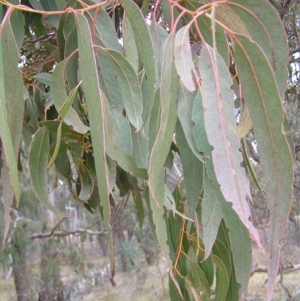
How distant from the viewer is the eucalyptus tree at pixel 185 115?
454 mm

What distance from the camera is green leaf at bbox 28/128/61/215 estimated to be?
0.81m

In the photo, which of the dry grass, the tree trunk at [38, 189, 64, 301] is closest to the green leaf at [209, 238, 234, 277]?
the tree trunk at [38, 189, 64, 301]

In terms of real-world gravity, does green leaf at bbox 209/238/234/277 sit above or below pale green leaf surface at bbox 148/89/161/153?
below

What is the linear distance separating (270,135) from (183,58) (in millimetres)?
130

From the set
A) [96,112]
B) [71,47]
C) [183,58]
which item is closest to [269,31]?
[183,58]

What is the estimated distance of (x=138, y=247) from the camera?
7.90 metres

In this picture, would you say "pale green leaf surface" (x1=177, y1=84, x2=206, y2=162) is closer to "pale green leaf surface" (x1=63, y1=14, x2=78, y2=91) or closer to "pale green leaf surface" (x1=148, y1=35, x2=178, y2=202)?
Answer: "pale green leaf surface" (x1=148, y1=35, x2=178, y2=202)

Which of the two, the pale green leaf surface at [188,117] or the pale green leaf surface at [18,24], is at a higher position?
the pale green leaf surface at [18,24]

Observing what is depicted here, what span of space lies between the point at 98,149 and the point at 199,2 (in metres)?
0.37

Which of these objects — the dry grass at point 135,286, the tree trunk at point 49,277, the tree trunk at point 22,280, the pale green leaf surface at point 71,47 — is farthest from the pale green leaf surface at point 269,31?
the dry grass at point 135,286

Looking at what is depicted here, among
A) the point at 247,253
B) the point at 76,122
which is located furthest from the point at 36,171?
the point at 247,253

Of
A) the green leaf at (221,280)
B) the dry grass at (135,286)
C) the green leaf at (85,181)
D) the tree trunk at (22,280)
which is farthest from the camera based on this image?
the dry grass at (135,286)

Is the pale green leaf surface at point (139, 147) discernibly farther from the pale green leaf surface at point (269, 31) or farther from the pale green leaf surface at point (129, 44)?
the pale green leaf surface at point (269, 31)

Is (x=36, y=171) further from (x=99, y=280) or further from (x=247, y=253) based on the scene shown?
(x=99, y=280)
